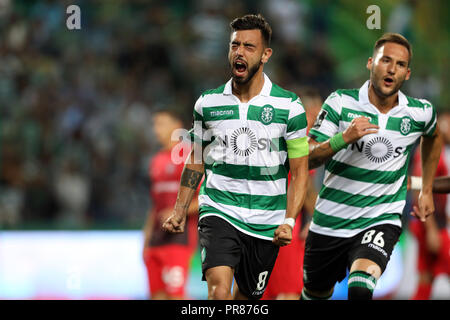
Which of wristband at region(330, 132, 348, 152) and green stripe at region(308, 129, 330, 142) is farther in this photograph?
green stripe at region(308, 129, 330, 142)

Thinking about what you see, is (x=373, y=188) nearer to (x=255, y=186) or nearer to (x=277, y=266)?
(x=255, y=186)

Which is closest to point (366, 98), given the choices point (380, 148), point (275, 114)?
point (380, 148)

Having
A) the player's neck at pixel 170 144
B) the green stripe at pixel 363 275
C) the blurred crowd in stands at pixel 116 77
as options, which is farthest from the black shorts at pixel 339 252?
the blurred crowd in stands at pixel 116 77

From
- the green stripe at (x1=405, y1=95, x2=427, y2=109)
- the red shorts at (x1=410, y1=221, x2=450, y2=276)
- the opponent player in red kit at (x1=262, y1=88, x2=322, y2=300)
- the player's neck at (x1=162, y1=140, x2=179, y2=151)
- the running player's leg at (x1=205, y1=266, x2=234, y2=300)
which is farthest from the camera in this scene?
the red shorts at (x1=410, y1=221, x2=450, y2=276)

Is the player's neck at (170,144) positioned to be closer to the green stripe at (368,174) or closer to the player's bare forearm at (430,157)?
the green stripe at (368,174)

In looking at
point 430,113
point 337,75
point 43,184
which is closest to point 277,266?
point 430,113

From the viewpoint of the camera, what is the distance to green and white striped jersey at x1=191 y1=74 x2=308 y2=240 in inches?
189

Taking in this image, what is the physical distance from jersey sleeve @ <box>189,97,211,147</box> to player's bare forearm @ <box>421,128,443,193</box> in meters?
1.75

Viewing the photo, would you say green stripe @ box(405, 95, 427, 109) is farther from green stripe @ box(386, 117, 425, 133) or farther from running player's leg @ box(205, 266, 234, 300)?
running player's leg @ box(205, 266, 234, 300)

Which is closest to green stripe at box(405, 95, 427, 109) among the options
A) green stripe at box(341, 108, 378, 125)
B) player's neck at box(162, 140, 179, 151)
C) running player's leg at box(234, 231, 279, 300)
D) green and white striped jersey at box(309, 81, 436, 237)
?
green and white striped jersey at box(309, 81, 436, 237)

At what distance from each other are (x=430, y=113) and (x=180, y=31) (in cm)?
840

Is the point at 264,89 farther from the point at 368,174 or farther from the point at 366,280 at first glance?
the point at 366,280

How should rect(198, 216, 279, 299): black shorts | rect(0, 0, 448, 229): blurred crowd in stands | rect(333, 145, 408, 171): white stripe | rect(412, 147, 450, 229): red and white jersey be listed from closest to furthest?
rect(198, 216, 279, 299): black shorts
rect(333, 145, 408, 171): white stripe
rect(412, 147, 450, 229): red and white jersey
rect(0, 0, 448, 229): blurred crowd in stands

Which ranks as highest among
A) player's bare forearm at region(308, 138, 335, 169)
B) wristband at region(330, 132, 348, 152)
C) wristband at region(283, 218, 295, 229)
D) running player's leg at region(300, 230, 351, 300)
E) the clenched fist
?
the clenched fist
